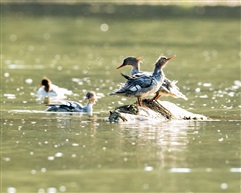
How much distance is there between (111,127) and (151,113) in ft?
5.50

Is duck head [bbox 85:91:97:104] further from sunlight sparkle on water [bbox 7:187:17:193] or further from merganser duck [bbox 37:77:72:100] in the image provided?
sunlight sparkle on water [bbox 7:187:17:193]

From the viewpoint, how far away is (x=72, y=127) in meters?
17.9

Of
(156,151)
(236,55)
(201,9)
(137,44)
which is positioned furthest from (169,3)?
(156,151)

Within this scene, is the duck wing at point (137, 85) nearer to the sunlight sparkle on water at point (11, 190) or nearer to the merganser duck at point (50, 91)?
the merganser duck at point (50, 91)

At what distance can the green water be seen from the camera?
13.5 meters

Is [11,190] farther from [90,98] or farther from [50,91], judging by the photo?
[50,91]

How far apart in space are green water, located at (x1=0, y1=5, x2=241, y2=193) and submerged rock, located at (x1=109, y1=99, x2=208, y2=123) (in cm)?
31

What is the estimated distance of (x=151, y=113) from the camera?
19.3 m

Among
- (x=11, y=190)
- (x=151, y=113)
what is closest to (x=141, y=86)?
(x=151, y=113)

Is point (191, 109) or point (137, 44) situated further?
point (137, 44)

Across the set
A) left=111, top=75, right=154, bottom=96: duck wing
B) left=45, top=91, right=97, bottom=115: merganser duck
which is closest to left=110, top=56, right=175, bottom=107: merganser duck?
left=111, top=75, right=154, bottom=96: duck wing

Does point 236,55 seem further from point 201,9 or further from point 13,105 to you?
point 201,9

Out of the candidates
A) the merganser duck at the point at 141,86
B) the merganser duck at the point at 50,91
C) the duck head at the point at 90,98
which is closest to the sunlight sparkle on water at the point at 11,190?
the merganser duck at the point at 141,86

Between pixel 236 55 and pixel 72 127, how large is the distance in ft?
61.1
